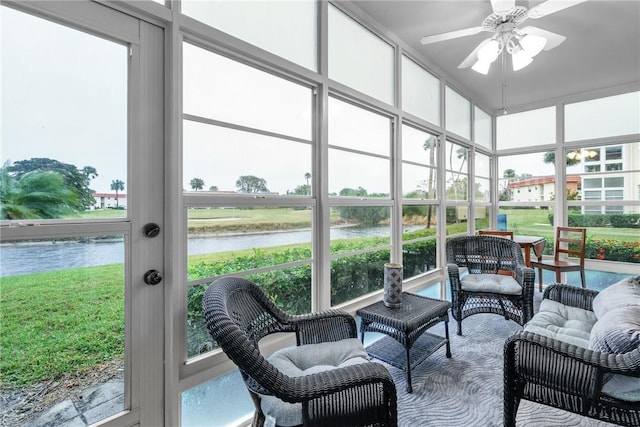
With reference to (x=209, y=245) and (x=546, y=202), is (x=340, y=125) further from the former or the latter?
(x=546, y=202)

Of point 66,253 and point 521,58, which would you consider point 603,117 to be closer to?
point 521,58

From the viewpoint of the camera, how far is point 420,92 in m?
3.48

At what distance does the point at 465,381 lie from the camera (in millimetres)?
2072

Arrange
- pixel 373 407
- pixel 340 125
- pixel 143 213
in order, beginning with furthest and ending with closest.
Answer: pixel 340 125 < pixel 143 213 < pixel 373 407

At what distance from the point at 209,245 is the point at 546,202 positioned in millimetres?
5428

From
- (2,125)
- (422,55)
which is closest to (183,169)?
(2,125)

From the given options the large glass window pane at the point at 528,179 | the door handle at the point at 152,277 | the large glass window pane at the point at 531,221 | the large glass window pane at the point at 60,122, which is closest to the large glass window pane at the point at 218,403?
the door handle at the point at 152,277

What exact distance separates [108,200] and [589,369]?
230cm

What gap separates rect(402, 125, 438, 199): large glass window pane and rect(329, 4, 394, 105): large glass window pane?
0.57 meters

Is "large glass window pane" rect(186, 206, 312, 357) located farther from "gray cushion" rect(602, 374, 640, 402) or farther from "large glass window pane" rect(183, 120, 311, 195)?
"gray cushion" rect(602, 374, 640, 402)

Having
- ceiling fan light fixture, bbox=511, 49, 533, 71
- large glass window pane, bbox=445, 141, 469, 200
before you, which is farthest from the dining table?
ceiling fan light fixture, bbox=511, 49, 533, 71

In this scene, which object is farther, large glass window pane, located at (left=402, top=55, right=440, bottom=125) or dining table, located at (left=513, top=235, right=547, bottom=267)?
dining table, located at (left=513, top=235, right=547, bottom=267)

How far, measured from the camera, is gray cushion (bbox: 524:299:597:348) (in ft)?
5.70

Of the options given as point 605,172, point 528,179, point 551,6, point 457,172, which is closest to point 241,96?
point 551,6
